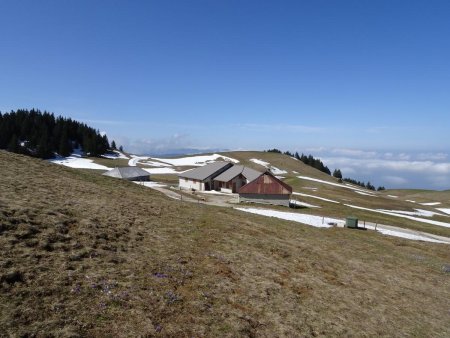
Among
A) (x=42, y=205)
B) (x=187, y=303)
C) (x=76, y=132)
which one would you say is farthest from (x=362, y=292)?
(x=76, y=132)

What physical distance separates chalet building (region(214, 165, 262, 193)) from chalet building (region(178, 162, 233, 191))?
170 cm

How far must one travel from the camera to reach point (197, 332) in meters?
11.7

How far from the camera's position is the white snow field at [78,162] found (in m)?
128

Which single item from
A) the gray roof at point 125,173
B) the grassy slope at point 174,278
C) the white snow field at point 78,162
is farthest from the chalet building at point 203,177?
the grassy slope at point 174,278

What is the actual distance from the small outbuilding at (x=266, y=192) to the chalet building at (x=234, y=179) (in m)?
14.3

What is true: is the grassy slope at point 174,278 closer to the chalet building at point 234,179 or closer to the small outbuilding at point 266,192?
the small outbuilding at point 266,192

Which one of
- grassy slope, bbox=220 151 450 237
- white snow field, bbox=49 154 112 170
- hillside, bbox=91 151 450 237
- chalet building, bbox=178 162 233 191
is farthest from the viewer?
white snow field, bbox=49 154 112 170

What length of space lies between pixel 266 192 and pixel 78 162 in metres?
95.4

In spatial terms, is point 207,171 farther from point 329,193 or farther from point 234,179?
point 329,193

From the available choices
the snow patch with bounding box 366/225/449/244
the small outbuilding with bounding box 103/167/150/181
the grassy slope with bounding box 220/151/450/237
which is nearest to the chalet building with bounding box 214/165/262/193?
the grassy slope with bounding box 220/151/450/237

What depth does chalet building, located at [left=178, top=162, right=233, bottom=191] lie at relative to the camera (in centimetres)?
9375

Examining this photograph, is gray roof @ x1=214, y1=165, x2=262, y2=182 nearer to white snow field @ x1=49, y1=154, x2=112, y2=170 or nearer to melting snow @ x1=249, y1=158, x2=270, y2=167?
white snow field @ x1=49, y1=154, x2=112, y2=170

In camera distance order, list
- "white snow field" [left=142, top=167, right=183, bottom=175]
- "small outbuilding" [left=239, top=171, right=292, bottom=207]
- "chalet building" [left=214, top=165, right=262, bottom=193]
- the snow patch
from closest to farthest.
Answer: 1. the snow patch
2. "small outbuilding" [left=239, top=171, right=292, bottom=207]
3. "chalet building" [left=214, top=165, right=262, bottom=193]
4. "white snow field" [left=142, top=167, right=183, bottom=175]

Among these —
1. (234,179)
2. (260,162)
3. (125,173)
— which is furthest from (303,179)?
(125,173)
